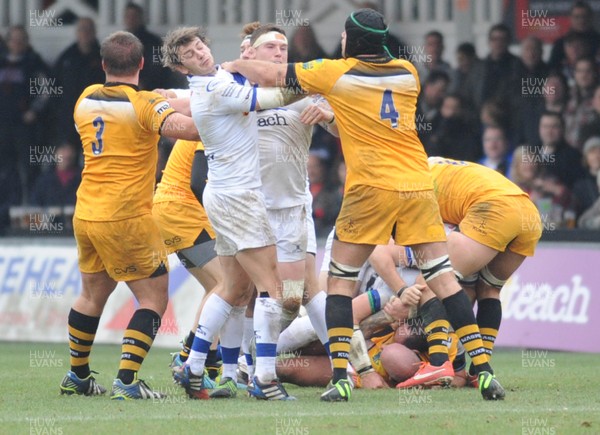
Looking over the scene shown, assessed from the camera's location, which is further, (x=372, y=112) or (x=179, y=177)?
(x=179, y=177)

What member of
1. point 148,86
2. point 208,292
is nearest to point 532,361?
point 208,292

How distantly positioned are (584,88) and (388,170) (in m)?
7.25

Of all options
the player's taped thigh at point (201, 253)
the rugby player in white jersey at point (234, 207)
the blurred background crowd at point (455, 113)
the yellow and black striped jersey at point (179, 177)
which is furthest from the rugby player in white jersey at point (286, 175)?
the blurred background crowd at point (455, 113)

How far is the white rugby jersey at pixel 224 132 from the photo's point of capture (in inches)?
328

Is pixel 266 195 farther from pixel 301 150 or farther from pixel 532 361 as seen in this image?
pixel 532 361

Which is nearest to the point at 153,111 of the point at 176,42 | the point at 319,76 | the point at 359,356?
the point at 176,42

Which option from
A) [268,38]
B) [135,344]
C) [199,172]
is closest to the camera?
[135,344]

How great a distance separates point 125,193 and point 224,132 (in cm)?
75

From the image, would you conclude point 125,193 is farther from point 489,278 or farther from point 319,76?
point 489,278

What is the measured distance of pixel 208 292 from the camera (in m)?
10.2

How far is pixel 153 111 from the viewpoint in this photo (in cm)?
839

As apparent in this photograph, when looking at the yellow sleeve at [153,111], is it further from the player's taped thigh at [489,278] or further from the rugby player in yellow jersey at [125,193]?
the player's taped thigh at [489,278]

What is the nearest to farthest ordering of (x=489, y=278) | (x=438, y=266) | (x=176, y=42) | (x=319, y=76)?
(x=319, y=76) → (x=438, y=266) → (x=176, y=42) → (x=489, y=278)

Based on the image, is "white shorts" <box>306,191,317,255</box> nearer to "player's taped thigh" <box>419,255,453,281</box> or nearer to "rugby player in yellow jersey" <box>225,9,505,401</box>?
"rugby player in yellow jersey" <box>225,9,505,401</box>
